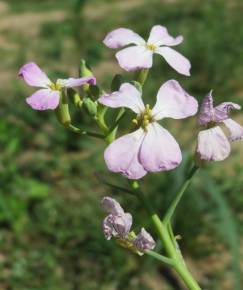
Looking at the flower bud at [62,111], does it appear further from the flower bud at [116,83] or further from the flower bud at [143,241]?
the flower bud at [143,241]

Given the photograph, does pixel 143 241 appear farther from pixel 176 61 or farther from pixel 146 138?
pixel 176 61

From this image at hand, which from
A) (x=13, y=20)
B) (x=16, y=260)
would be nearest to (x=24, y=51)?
(x=13, y=20)

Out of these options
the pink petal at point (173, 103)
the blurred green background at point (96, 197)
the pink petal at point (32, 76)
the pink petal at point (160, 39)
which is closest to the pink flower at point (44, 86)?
the pink petal at point (32, 76)

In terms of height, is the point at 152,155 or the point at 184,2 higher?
the point at 152,155

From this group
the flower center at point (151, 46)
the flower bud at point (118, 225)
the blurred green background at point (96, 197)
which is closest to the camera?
the flower bud at point (118, 225)

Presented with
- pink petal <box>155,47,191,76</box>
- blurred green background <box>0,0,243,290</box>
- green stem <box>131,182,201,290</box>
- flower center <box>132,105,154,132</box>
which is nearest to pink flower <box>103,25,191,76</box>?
pink petal <box>155,47,191,76</box>

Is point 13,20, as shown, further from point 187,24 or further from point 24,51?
point 187,24

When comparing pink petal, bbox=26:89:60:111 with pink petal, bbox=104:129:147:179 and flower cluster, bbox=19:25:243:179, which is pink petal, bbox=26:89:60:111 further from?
pink petal, bbox=104:129:147:179
